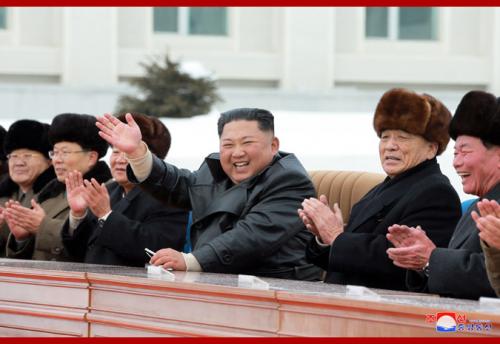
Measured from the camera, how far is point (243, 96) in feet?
74.1

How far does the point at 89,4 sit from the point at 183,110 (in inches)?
235

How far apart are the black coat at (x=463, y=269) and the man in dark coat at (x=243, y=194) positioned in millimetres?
1124

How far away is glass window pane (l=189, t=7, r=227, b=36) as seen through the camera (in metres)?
24.5

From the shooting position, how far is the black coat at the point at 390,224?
5.58 m

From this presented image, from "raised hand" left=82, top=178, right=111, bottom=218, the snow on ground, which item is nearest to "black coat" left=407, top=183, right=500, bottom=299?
"raised hand" left=82, top=178, right=111, bottom=218

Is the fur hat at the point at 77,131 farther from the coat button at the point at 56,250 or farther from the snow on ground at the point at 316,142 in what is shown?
the snow on ground at the point at 316,142

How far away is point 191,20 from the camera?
2450cm

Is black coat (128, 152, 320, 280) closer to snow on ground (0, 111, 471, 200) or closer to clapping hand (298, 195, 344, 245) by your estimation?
clapping hand (298, 195, 344, 245)

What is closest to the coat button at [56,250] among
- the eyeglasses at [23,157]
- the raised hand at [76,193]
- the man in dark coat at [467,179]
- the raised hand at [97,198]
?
the raised hand at [76,193]

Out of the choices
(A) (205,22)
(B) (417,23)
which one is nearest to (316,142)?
(A) (205,22)

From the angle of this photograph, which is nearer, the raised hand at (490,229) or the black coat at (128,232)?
the raised hand at (490,229)

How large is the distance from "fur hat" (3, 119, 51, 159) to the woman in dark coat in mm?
2611

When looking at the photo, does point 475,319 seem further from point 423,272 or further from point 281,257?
point 281,257

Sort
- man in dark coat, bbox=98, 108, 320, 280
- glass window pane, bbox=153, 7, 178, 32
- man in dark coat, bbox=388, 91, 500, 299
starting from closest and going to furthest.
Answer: man in dark coat, bbox=388, 91, 500, 299 → man in dark coat, bbox=98, 108, 320, 280 → glass window pane, bbox=153, 7, 178, 32
